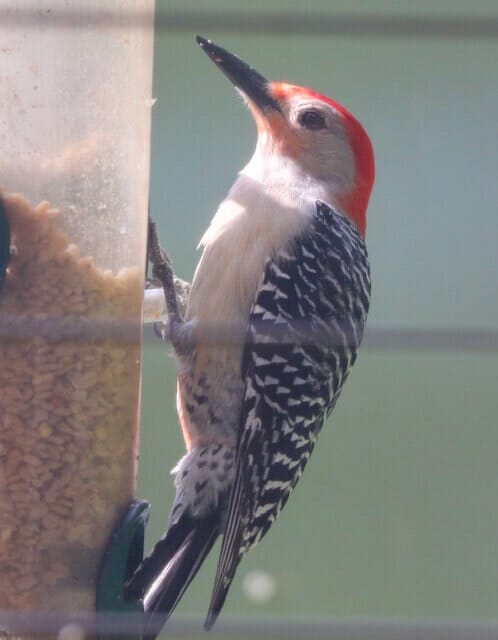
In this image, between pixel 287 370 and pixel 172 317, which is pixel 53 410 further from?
pixel 287 370

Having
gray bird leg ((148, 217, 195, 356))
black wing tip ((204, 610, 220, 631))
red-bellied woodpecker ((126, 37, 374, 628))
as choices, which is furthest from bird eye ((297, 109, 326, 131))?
black wing tip ((204, 610, 220, 631))

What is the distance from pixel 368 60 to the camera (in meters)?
5.67

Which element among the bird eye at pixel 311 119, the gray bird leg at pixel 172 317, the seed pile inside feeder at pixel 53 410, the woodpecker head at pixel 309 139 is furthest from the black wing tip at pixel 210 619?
the bird eye at pixel 311 119

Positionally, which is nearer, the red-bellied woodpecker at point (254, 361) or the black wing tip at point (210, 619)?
Answer: the black wing tip at point (210, 619)

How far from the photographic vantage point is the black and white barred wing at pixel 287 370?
3.12m

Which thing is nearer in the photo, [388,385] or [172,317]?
[172,317]

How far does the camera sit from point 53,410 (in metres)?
2.49

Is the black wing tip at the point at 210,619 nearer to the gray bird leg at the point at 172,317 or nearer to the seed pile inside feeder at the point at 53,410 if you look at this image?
the seed pile inside feeder at the point at 53,410

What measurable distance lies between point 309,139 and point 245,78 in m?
0.28

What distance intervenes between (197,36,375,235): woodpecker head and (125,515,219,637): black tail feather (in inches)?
43.8

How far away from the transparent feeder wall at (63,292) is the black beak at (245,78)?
30.2 inches

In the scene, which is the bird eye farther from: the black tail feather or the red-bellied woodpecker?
the black tail feather

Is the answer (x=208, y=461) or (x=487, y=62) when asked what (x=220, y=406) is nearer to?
(x=208, y=461)

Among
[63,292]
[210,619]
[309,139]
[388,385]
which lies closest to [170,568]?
[210,619]
